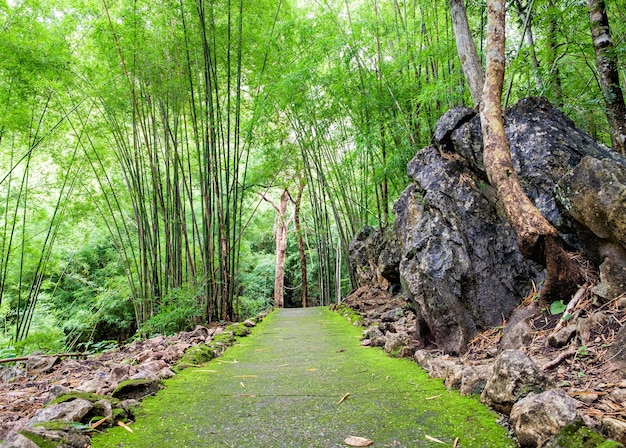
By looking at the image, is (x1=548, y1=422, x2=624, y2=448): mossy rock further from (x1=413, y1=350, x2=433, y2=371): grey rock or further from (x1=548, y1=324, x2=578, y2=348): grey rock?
(x1=413, y1=350, x2=433, y2=371): grey rock

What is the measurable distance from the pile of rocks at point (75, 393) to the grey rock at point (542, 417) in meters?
1.32

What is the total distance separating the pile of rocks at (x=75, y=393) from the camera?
1.16 metres

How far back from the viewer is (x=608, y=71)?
341 centimetres

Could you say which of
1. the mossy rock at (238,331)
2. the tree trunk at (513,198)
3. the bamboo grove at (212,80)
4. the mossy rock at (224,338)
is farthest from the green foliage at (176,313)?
the tree trunk at (513,198)

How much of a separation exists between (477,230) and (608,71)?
7.99ft

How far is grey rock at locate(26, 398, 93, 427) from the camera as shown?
1.27 metres

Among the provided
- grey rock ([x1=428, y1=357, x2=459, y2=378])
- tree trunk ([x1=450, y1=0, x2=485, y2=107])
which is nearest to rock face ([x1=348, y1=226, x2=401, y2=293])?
tree trunk ([x1=450, y1=0, x2=485, y2=107])

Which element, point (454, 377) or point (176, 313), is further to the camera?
point (176, 313)

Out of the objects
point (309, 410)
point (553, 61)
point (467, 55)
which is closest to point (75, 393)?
point (309, 410)

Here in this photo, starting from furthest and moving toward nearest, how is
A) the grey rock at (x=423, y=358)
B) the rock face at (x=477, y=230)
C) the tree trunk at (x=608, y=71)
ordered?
the tree trunk at (x=608, y=71) → the rock face at (x=477, y=230) → the grey rock at (x=423, y=358)

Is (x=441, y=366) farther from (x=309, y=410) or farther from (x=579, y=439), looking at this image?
(x=579, y=439)

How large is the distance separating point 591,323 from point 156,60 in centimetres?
482

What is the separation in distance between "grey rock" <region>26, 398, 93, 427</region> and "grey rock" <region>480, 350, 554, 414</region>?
4.77ft

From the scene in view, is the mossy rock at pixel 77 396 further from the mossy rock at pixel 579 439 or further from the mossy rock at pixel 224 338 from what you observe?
the mossy rock at pixel 224 338
